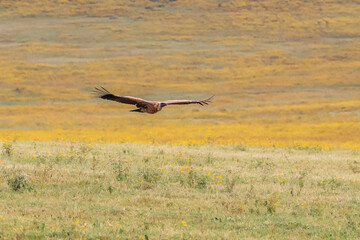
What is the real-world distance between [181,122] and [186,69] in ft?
125

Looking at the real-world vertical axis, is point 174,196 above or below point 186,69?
above

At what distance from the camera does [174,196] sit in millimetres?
13727

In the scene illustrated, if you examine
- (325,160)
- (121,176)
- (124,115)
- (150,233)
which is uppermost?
(150,233)

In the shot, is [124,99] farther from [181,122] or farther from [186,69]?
[186,69]

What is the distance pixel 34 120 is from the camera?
4162 centimetres

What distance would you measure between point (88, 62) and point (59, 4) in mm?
40059

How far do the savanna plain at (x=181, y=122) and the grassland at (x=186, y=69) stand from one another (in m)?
0.21

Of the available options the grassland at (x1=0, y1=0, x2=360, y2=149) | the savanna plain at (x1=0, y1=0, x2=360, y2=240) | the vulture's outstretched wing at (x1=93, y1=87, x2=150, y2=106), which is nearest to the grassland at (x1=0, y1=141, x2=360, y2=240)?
the savanna plain at (x1=0, y1=0, x2=360, y2=240)

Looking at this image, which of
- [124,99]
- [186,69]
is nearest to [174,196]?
[124,99]

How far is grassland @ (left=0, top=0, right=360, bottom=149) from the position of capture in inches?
1431

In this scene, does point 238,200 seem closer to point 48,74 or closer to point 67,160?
point 67,160

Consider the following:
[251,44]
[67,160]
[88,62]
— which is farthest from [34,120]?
[251,44]

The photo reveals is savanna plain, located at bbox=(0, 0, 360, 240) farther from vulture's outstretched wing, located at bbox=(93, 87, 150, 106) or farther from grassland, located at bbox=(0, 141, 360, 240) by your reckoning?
vulture's outstretched wing, located at bbox=(93, 87, 150, 106)

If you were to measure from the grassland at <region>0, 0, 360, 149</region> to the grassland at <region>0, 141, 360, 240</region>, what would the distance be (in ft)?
26.6
